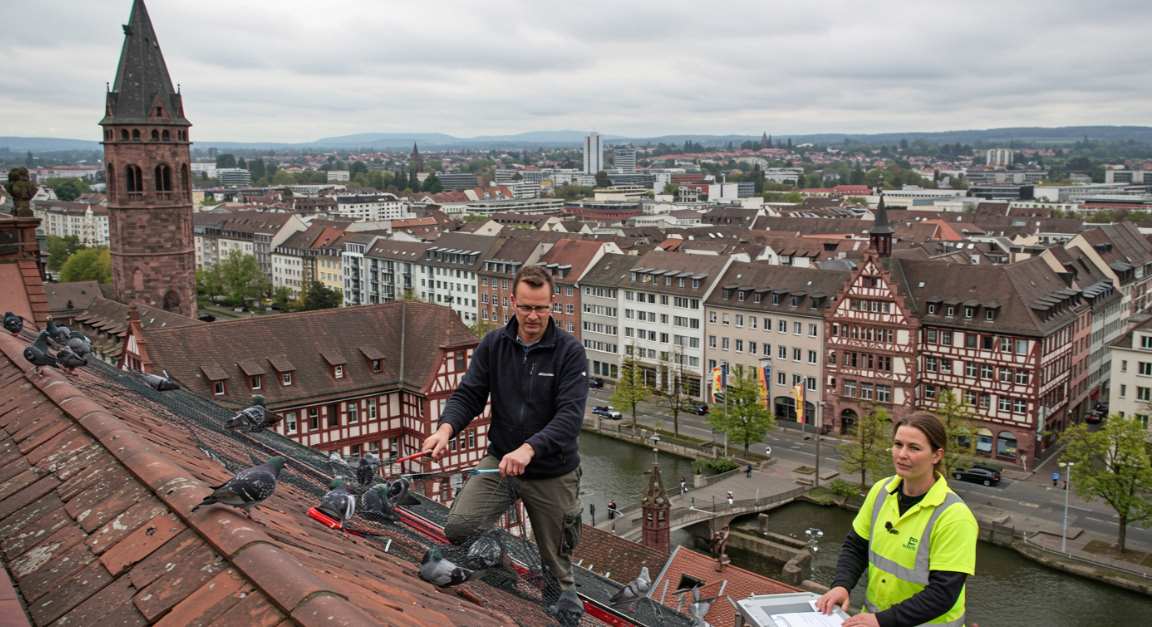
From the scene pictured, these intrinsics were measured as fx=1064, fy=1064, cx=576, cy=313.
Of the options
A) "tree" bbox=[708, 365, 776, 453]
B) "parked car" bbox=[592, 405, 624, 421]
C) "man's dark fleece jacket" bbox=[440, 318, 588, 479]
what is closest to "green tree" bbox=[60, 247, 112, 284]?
"parked car" bbox=[592, 405, 624, 421]

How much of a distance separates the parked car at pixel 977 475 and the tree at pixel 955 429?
1179 mm

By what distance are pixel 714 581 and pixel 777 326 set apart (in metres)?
44.0

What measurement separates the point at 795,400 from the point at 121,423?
6349 centimetres

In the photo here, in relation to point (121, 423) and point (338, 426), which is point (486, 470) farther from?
point (338, 426)

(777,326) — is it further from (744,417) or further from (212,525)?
(212,525)

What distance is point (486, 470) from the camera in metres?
8.83

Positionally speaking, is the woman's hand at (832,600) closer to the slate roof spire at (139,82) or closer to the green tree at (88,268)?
the slate roof spire at (139,82)

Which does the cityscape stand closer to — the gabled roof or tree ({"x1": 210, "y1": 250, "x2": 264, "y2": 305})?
the gabled roof

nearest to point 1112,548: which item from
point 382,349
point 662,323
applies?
point 382,349

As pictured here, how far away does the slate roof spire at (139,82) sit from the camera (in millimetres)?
59344

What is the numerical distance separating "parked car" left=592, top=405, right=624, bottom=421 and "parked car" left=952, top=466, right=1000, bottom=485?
23297 millimetres

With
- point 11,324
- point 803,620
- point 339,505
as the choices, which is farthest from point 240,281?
point 803,620

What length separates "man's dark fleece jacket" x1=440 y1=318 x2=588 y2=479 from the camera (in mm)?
8750

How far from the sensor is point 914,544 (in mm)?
7422
